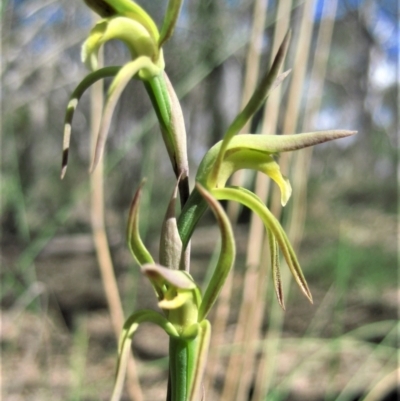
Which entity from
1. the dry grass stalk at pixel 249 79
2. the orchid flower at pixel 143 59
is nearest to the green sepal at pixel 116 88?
the orchid flower at pixel 143 59

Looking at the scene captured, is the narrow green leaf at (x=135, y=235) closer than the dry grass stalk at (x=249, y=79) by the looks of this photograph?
Yes

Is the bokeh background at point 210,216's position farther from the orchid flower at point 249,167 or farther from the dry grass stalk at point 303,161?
the orchid flower at point 249,167

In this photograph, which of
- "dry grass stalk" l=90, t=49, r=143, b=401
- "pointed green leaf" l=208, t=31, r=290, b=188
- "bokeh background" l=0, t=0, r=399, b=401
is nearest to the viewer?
"pointed green leaf" l=208, t=31, r=290, b=188

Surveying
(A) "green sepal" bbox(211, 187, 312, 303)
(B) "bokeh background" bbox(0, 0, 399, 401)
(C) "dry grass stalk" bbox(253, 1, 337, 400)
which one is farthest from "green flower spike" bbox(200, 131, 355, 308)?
(C) "dry grass stalk" bbox(253, 1, 337, 400)

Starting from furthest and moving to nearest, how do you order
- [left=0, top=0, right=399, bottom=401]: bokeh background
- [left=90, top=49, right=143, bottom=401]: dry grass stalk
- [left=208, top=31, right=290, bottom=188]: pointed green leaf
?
[left=0, top=0, right=399, bottom=401]: bokeh background
[left=90, top=49, right=143, bottom=401]: dry grass stalk
[left=208, top=31, right=290, bottom=188]: pointed green leaf

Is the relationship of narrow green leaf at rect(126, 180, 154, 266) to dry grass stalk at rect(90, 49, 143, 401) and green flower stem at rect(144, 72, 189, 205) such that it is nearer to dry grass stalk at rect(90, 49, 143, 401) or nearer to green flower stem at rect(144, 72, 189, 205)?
green flower stem at rect(144, 72, 189, 205)

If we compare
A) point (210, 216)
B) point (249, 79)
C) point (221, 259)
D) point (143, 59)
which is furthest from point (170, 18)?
point (210, 216)

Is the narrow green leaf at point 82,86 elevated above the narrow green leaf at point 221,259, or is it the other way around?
A: the narrow green leaf at point 82,86

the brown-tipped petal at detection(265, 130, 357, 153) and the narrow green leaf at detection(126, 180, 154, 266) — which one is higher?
the brown-tipped petal at detection(265, 130, 357, 153)
